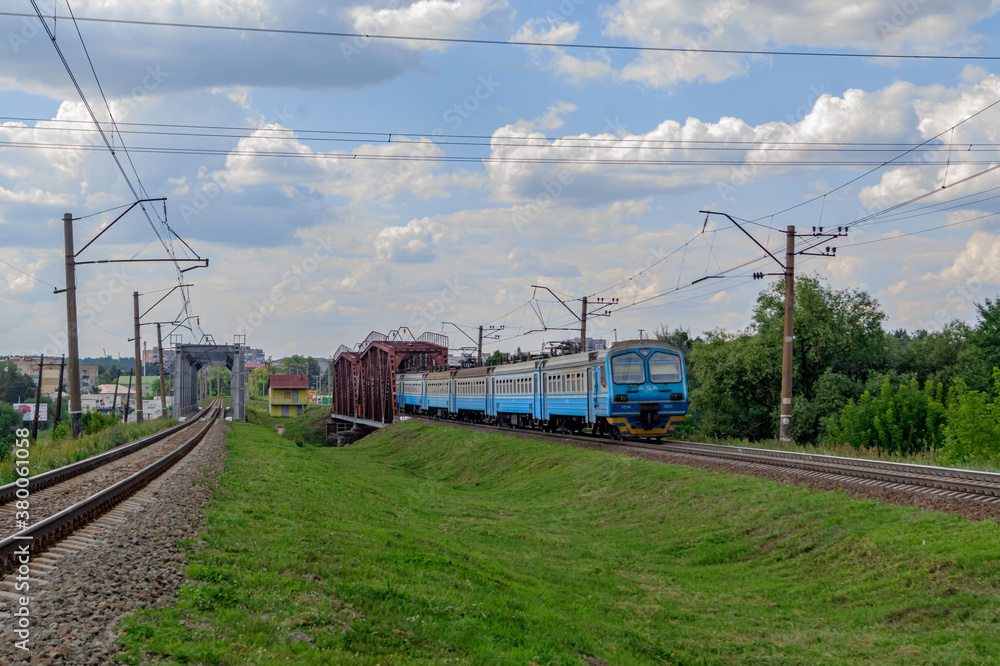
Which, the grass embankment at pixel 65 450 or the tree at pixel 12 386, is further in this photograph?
the tree at pixel 12 386

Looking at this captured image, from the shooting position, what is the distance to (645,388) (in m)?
29.7

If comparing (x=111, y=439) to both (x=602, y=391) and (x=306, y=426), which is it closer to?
(x=602, y=391)

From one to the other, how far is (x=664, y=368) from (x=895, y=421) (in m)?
12.0

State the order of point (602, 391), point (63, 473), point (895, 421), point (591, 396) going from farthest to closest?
point (895, 421) < point (591, 396) < point (602, 391) < point (63, 473)

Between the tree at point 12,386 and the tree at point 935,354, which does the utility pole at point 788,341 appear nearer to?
the tree at point 935,354

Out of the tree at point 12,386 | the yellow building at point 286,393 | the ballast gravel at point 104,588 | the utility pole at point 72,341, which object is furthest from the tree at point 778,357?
the tree at point 12,386

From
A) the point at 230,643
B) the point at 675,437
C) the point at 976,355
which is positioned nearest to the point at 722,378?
the point at 976,355

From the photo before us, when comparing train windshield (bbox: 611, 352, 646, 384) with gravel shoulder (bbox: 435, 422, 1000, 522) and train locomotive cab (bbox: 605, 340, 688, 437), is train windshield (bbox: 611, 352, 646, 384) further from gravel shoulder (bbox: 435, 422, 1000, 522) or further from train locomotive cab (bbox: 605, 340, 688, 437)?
gravel shoulder (bbox: 435, 422, 1000, 522)

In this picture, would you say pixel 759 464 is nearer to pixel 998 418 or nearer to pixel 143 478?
pixel 998 418

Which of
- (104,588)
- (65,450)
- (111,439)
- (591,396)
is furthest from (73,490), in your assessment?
(591,396)

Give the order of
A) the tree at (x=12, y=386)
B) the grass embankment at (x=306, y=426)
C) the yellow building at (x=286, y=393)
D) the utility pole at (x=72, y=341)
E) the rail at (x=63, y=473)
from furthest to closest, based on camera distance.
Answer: the yellow building at (x=286, y=393) → the tree at (x=12, y=386) → the grass embankment at (x=306, y=426) → the utility pole at (x=72, y=341) → the rail at (x=63, y=473)

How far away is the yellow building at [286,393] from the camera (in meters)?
115

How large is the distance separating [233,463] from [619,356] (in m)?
13.9

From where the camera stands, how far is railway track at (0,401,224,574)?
7.84 meters
